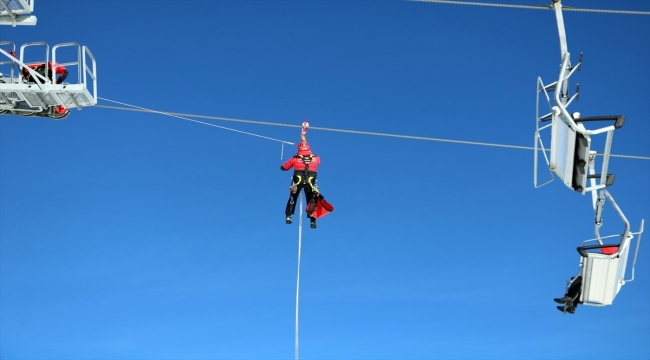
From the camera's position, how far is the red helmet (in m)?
16.7

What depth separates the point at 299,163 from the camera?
16.7 metres

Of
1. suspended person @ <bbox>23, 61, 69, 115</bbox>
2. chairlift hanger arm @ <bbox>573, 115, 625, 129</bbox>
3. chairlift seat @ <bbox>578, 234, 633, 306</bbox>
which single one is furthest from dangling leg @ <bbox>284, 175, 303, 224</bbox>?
chairlift hanger arm @ <bbox>573, 115, 625, 129</bbox>

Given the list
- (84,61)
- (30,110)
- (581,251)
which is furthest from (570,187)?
(30,110)

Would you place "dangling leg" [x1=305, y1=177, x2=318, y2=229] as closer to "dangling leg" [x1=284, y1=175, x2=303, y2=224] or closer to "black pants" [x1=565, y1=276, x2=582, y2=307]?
"dangling leg" [x1=284, y1=175, x2=303, y2=224]

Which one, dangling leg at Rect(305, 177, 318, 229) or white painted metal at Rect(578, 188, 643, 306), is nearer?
white painted metal at Rect(578, 188, 643, 306)

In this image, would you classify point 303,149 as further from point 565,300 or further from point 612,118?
point 612,118

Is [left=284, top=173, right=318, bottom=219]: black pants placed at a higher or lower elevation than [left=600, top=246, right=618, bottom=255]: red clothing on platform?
higher

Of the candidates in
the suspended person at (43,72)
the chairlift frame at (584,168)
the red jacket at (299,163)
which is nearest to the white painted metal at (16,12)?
the suspended person at (43,72)

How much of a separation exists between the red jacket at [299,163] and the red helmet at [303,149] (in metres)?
0.08

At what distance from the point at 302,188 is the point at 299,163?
484 millimetres

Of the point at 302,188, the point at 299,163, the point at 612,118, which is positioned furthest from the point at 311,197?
the point at 612,118

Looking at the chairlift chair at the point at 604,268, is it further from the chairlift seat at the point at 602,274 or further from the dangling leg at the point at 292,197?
the dangling leg at the point at 292,197

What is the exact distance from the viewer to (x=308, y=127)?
1669cm

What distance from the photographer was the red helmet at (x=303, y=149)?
1669 cm
